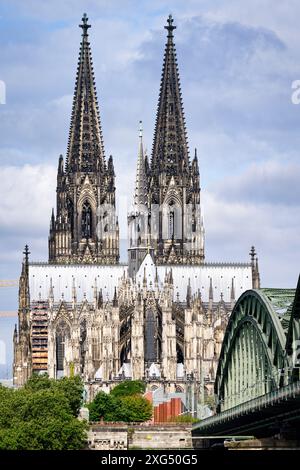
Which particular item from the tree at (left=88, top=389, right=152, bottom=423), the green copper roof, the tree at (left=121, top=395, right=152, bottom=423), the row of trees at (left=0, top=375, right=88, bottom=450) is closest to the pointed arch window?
the tree at (left=121, top=395, right=152, bottom=423)

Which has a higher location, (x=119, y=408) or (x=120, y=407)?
(x=120, y=407)

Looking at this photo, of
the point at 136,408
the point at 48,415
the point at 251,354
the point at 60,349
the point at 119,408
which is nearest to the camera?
the point at 251,354

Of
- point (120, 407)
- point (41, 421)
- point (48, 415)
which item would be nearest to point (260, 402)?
point (41, 421)

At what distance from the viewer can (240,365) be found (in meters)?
110

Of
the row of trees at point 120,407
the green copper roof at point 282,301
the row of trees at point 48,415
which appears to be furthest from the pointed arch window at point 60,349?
the green copper roof at point 282,301

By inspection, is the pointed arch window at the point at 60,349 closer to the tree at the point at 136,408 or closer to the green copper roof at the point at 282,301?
the tree at the point at 136,408

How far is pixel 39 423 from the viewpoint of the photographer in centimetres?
12462

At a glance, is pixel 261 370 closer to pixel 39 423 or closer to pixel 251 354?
pixel 251 354

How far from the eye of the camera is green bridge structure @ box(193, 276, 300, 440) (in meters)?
84.4

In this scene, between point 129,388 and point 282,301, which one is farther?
point 129,388

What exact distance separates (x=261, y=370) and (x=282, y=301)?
704cm

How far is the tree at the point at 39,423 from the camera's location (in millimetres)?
119125
